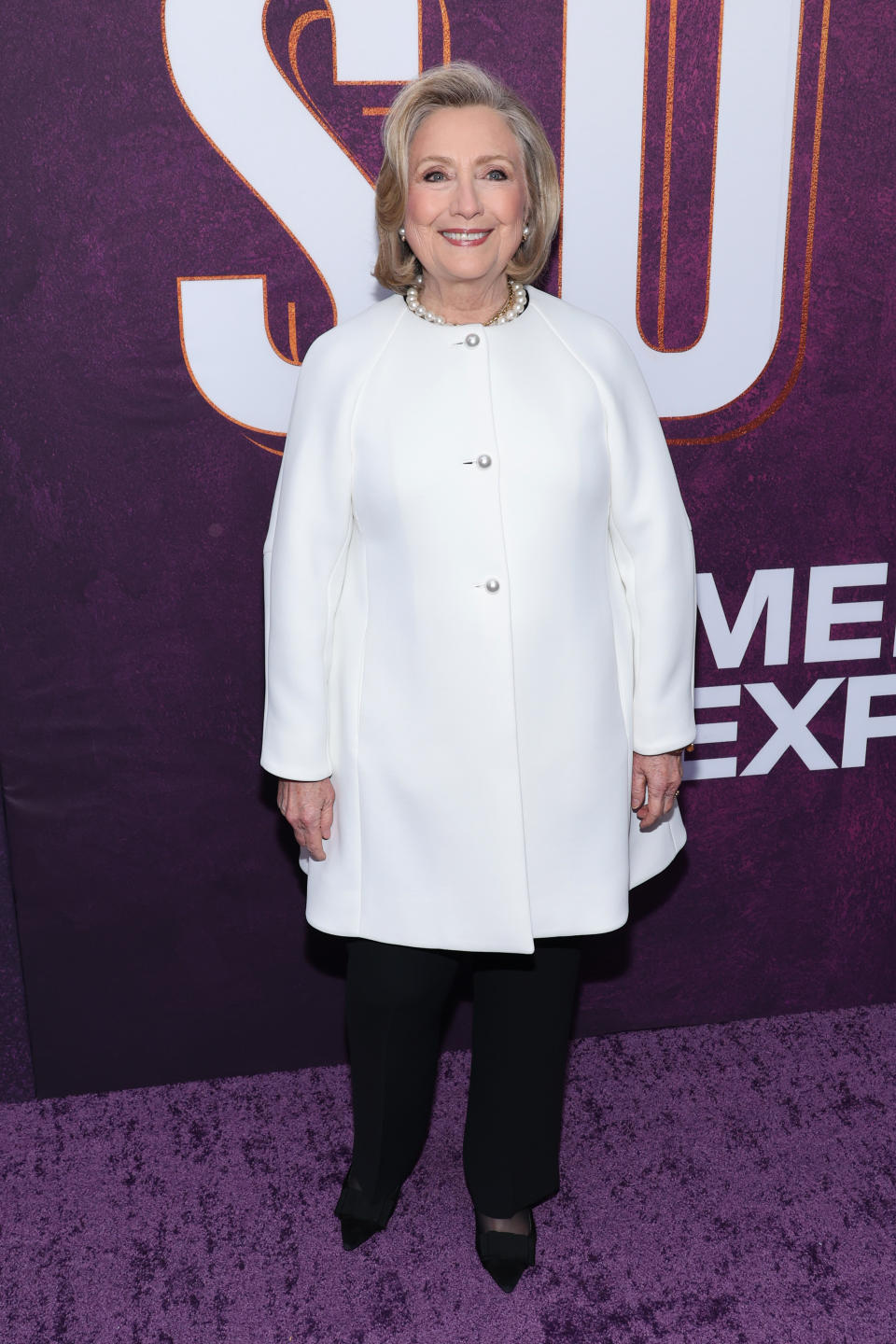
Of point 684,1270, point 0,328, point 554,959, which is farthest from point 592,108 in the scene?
point 684,1270

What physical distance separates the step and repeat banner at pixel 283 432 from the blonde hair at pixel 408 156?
0.84ft

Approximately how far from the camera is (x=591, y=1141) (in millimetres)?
2178

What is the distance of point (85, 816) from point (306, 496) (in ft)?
2.59

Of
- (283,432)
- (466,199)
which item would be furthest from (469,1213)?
(466,199)

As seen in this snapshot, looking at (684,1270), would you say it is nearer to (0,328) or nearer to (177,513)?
(177,513)

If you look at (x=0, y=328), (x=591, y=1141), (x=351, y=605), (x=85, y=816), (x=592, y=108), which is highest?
(x=592, y=108)

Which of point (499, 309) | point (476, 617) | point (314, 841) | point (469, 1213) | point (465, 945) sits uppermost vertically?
point (499, 309)

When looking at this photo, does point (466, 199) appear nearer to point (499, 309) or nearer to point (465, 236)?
point (465, 236)

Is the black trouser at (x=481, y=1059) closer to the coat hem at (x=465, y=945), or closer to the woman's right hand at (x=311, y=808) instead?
the coat hem at (x=465, y=945)

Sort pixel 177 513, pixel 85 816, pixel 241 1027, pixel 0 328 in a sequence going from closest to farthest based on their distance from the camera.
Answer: pixel 0 328 → pixel 177 513 → pixel 85 816 → pixel 241 1027

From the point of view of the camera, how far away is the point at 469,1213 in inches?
79.9

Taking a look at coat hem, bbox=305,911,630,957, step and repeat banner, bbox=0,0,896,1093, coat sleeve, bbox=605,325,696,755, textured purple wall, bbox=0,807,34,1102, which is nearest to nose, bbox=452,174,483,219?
coat sleeve, bbox=605,325,696,755

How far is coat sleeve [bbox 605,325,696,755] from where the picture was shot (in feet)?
5.58

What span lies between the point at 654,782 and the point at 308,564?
563 millimetres
